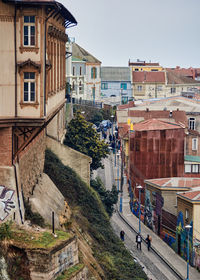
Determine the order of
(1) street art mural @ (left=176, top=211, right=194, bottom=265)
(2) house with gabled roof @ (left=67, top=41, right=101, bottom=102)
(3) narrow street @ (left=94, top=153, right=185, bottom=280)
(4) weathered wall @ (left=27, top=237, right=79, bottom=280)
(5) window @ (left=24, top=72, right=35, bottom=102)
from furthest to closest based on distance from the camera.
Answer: (2) house with gabled roof @ (left=67, top=41, right=101, bottom=102), (1) street art mural @ (left=176, top=211, right=194, bottom=265), (3) narrow street @ (left=94, top=153, right=185, bottom=280), (5) window @ (left=24, top=72, right=35, bottom=102), (4) weathered wall @ (left=27, top=237, right=79, bottom=280)

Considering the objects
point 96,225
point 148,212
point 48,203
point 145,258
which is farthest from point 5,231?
point 148,212

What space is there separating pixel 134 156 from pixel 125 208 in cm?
564

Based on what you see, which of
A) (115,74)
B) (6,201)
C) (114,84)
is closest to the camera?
(6,201)

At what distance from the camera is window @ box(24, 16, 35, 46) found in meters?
25.6

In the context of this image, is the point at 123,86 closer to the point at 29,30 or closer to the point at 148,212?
the point at 148,212

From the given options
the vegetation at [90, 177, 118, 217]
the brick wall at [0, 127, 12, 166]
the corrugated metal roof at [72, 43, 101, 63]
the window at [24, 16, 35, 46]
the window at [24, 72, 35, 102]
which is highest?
the corrugated metal roof at [72, 43, 101, 63]

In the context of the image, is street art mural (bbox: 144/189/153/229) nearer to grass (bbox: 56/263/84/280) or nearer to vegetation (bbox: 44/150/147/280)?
vegetation (bbox: 44/150/147/280)

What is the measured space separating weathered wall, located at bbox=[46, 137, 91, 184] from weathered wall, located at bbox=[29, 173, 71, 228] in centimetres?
984

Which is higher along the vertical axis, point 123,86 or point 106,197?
point 123,86

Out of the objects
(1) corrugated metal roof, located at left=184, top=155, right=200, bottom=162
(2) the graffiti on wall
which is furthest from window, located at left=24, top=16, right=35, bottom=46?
(1) corrugated metal roof, located at left=184, top=155, right=200, bottom=162

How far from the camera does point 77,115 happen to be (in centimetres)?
5984

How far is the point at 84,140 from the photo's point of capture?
188ft

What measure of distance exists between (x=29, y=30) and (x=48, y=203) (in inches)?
362

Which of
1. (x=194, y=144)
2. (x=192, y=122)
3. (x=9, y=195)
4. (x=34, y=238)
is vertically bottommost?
(x=194, y=144)
